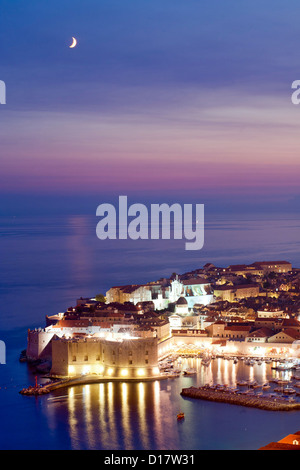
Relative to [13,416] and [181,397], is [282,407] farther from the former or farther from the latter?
[13,416]

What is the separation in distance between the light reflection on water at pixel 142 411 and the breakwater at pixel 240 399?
0.49 feet

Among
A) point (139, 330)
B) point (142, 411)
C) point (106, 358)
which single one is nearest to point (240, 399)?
point (142, 411)

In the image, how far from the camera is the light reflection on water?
880 cm

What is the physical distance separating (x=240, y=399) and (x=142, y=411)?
1.40m

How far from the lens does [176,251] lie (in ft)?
134

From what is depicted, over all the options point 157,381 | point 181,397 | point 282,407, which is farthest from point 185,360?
point 282,407

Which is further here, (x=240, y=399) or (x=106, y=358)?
(x=106, y=358)

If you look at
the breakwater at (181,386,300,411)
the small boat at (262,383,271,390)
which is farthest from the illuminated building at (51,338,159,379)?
the small boat at (262,383,271,390)

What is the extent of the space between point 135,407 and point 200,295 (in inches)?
389

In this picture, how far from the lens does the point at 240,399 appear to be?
10.2 meters

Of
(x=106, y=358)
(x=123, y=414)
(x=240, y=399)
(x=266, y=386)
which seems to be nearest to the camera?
(x=123, y=414)

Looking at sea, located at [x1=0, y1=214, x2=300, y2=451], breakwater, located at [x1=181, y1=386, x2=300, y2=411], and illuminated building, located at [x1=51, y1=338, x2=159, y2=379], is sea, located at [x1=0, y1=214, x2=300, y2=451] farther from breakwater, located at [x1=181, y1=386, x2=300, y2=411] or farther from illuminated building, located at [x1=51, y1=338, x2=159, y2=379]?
illuminated building, located at [x1=51, y1=338, x2=159, y2=379]

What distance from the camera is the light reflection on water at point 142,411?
346 inches

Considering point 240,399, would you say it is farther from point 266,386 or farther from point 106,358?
point 106,358
